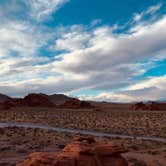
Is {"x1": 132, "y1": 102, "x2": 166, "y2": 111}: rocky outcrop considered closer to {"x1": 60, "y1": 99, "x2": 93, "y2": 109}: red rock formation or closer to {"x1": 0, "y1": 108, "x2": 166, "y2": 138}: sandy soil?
{"x1": 60, "y1": 99, "x2": 93, "y2": 109}: red rock formation

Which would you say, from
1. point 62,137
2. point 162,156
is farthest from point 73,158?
point 62,137

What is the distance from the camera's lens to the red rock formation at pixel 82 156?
44.5ft

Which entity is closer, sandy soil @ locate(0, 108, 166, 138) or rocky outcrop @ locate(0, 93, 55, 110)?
sandy soil @ locate(0, 108, 166, 138)

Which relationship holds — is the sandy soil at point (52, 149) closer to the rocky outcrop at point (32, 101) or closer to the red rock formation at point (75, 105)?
the red rock formation at point (75, 105)

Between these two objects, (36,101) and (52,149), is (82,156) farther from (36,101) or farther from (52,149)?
(36,101)

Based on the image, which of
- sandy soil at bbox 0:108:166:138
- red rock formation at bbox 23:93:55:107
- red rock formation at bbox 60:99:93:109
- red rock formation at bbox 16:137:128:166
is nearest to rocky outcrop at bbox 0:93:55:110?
red rock formation at bbox 23:93:55:107

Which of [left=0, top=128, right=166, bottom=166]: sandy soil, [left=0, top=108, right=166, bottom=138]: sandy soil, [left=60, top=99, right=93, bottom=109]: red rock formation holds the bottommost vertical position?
[left=0, top=128, right=166, bottom=166]: sandy soil

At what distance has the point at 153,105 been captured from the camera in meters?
94.7

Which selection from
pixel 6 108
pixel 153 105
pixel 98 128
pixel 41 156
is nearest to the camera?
pixel 41 156

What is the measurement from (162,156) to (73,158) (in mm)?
10395

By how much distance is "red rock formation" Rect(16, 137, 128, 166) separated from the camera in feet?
44.5

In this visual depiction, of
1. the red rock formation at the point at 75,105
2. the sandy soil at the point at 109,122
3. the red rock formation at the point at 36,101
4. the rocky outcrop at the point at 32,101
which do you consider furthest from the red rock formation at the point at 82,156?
the red rock formation at the point at 36,101

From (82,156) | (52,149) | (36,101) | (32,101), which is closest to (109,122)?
(52,149)

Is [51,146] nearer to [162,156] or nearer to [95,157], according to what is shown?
[162,156]
